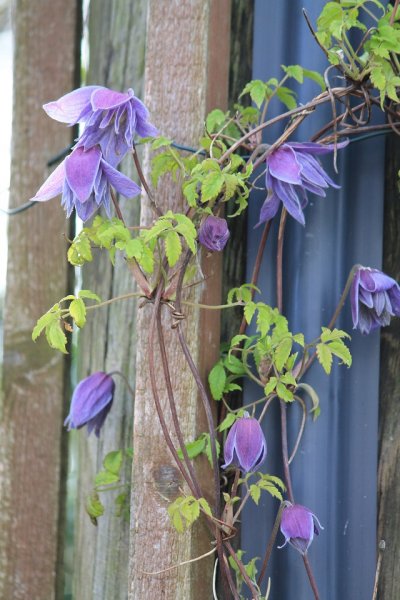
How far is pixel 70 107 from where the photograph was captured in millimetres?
1003

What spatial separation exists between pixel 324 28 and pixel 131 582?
0.82 m

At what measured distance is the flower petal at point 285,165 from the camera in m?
1.07

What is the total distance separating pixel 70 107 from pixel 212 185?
207mm

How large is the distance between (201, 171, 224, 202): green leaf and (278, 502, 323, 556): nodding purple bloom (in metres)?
0.43

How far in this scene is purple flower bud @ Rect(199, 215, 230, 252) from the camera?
1072 millimetres

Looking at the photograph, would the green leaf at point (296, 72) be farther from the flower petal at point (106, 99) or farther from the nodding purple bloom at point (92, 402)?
the nodding purple bloom at point (92, 402)

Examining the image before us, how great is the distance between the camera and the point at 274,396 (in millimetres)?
1158

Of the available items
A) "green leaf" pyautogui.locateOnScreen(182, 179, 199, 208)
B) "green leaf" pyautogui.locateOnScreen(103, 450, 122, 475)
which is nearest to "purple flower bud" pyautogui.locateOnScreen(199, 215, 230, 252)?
"green leaf" pyautogui.locateOnScreen(182, 179, 199, 208)

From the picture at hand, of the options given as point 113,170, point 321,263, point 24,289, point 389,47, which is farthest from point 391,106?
point 24,289

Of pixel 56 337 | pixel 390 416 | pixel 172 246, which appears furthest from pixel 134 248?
pixel 390 416

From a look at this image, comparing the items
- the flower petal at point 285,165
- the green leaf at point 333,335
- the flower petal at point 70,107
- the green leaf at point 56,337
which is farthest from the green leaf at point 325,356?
the flower petal at point 70,107

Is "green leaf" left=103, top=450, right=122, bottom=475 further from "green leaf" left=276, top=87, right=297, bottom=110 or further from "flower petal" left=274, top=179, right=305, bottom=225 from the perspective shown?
"green leaf" left=276, top=87, right=297, bottom=110

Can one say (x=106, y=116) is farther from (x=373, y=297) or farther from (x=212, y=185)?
(x=373, y=297)

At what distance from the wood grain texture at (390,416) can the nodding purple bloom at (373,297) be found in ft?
0.36
